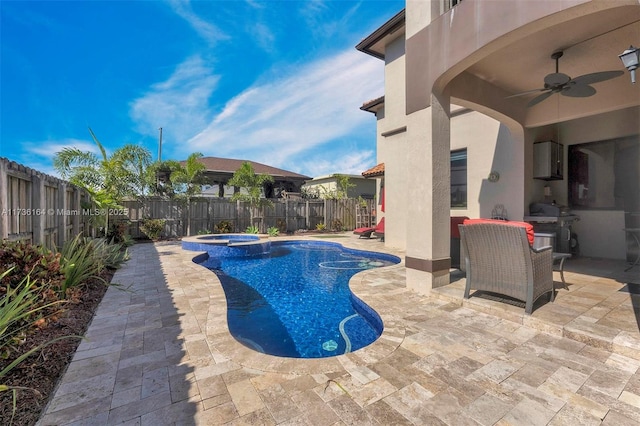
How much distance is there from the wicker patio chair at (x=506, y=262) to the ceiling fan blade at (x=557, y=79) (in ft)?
9.48

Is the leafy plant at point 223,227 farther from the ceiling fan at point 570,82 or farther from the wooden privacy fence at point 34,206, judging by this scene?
the ceiling fan at point 570,82

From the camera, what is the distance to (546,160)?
7.21 metres

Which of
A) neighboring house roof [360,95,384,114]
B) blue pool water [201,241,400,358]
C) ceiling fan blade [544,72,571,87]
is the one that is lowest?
blue pool water [201,241,400,358]

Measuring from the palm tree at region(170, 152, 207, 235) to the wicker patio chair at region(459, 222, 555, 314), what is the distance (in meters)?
14.1

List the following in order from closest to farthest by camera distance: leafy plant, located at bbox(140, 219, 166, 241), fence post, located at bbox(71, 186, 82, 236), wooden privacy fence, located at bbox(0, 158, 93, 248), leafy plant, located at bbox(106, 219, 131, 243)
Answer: wooden privacy fence, located at bbox(0, 158, 93, 248), fence post, located at bbox(71, 186, 82, 236), leafy plant, located at bbox(106, 219, 131, 243), leafy plant, located at bbox(140, 219, 166, 241)

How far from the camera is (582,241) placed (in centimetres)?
761

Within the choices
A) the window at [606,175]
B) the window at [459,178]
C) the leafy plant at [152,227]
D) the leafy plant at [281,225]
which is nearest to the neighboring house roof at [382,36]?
the window at [459,178]

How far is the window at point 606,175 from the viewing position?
6914mm

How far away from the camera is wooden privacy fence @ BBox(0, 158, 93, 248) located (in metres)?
3.98

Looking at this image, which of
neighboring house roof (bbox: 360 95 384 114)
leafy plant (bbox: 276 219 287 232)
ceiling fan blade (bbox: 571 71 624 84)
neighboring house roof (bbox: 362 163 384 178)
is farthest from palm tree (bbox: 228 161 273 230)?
ceiling fan blade (bbox: 571 71 624 84)

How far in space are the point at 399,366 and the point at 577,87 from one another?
227 inches

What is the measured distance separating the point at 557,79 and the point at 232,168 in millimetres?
21169

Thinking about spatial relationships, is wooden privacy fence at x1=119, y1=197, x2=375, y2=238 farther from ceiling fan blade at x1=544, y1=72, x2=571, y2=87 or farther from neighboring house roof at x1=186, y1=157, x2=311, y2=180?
ceiling fan blade at x1=544, y1=72, x2=571, y2=87

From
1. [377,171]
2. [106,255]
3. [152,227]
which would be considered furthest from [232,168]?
[106,255]
